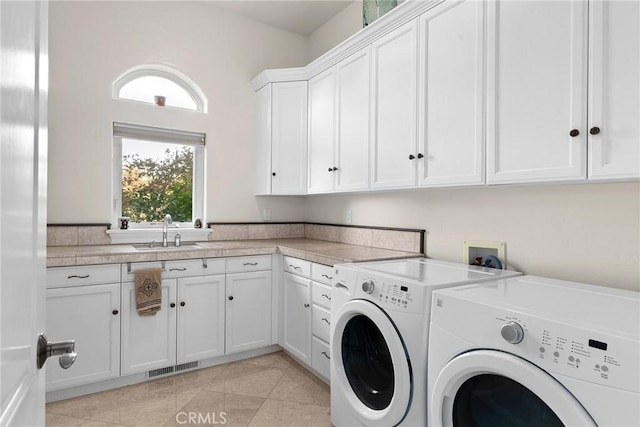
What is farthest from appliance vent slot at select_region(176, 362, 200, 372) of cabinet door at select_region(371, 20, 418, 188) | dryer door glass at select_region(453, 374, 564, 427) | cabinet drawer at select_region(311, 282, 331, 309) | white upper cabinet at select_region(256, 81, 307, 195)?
dryer door glass at select_region(453, 374, 564, 427)

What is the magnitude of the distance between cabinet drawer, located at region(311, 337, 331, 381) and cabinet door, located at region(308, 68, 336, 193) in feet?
3.74

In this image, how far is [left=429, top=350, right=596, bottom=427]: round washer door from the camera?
39.2 inches

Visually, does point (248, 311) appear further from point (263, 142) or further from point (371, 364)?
point (263, 142)

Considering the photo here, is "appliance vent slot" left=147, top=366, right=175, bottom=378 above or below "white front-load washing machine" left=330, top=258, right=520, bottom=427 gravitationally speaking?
below

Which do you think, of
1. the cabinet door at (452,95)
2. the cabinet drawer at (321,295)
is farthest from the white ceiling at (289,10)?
the cabinet drawer at (321,295)

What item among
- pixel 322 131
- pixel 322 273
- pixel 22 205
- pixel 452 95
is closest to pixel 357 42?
pixel 322 131

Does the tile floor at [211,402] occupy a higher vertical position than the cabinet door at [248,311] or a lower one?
lower

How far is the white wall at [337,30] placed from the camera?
318 cm

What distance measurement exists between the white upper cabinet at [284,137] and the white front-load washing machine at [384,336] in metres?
1.37

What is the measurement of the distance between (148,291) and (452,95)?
2.20 meters

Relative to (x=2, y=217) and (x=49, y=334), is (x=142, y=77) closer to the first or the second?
(x=49, y=334)

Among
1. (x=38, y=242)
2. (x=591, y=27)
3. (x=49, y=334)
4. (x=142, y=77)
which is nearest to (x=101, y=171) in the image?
(x=142, y=77)

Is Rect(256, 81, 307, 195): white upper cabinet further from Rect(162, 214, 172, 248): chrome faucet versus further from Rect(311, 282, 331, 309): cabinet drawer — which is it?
Rect(311, 282, 331, 309): cabinet drawer

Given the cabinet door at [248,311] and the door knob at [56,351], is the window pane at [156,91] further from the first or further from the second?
the door knob at [56,351]
